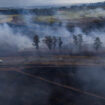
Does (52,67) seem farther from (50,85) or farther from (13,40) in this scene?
(13,40)

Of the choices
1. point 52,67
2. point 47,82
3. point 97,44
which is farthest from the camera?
point 97,44

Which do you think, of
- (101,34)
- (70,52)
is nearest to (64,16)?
(101,34)

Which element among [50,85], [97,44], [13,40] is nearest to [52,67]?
[50,85]

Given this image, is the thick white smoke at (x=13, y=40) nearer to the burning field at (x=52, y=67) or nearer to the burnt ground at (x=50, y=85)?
the burning field at (x=52, y=67)

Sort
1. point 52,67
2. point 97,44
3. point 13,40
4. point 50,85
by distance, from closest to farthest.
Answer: point 50,85 < point 52,67 < point 97,44 < point 13,40

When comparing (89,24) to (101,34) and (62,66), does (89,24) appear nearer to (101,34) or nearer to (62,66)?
(101,34)

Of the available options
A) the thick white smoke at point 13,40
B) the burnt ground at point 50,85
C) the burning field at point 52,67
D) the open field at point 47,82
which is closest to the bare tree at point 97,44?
the burning field at point 52,67

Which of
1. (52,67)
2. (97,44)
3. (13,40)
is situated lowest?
(52,67)

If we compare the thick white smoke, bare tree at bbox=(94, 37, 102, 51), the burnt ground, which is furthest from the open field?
the thick white smoke
